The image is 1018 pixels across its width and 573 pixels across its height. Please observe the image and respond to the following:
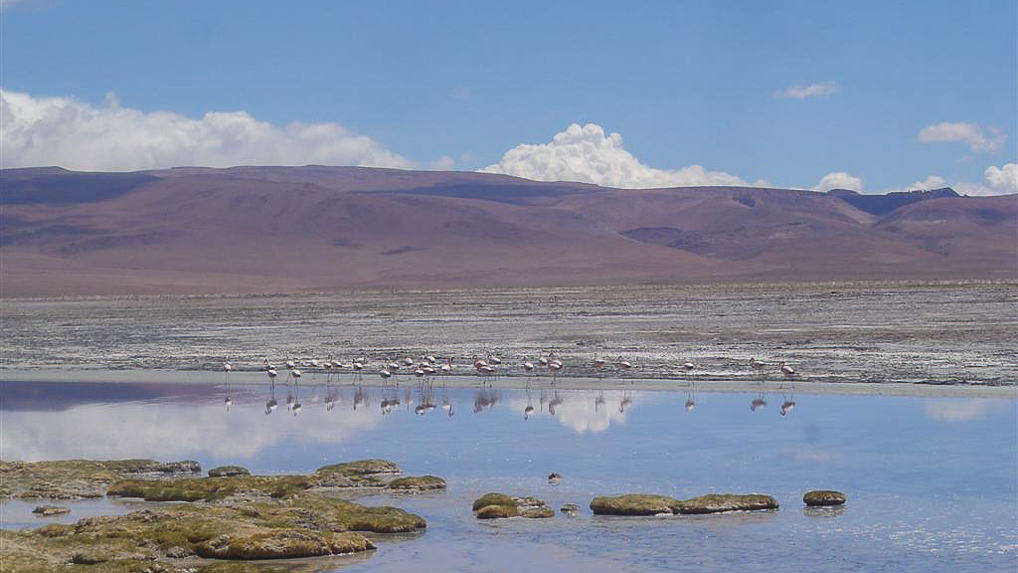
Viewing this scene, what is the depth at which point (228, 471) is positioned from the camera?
1877cm

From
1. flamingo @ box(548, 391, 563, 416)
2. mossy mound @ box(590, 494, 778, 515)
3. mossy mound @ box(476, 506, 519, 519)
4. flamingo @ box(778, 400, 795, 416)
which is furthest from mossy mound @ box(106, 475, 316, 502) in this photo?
flamingo @ box(778, 400, 795, 416)

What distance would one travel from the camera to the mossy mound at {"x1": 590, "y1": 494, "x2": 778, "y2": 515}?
15.2 m

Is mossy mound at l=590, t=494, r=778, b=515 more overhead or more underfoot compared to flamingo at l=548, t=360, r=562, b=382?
more underfoot

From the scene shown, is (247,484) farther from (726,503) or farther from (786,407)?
(786,407)

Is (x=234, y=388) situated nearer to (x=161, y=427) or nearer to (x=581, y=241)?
(x=161, y=427)

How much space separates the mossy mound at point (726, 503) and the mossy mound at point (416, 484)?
357 cm

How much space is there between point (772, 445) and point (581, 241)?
15515 centimetres

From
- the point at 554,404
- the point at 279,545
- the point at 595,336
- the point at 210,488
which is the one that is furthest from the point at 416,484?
the point at 595,336

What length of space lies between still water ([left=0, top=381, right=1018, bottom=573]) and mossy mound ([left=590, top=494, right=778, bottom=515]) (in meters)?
0.22

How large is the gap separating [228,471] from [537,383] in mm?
12909

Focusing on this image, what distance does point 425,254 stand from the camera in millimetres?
164500

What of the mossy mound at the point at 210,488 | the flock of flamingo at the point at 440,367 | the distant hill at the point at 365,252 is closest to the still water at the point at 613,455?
the mossy mound at the point at 210,488

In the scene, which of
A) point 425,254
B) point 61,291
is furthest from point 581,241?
point 61,291

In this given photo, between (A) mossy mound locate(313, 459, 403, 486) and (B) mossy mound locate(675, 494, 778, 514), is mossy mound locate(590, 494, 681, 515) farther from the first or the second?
(A) mossy mound locate(313, 459, 403, 486)
